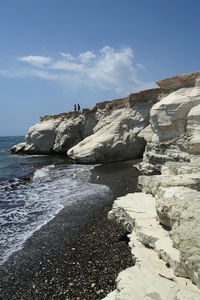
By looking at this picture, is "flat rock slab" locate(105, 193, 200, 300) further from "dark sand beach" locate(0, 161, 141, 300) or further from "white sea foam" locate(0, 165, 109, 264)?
"white sea foam" locate(0, 165, 109, 264)

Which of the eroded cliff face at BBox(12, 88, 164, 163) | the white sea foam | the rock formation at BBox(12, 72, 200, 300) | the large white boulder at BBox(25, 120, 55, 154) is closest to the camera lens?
the rock formation at BBox(12, 72, 200, 300)

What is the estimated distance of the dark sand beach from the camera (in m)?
4.16

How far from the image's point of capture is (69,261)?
503cm

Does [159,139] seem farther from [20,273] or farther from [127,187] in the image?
[20,273]

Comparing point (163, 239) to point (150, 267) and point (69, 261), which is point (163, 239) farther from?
point (69, 261)

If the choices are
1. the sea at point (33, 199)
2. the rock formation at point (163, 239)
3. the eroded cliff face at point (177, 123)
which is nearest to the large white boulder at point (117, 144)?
the sea at point (33, 199)

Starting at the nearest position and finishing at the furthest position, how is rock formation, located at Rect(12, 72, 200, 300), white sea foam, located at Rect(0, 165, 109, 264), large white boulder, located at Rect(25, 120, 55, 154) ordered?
1. rock formation, located at Rect(12, 72, 200, 300)
2. white sea foam, located at Rect(0, 165, 109, 264)
3. large white boulder, located at Rect(25, 120, 55, 154)

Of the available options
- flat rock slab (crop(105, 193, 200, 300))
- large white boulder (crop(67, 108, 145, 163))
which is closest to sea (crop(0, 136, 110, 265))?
flat rock slab (crop(105, 193, 200, 300))

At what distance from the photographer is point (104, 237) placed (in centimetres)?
593

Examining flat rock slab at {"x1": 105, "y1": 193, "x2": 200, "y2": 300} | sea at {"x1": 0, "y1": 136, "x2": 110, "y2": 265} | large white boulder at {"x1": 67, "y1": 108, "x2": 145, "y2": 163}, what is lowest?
sea at {"x1": 0, "y1": 136, "x2": 110, "y2": 265}

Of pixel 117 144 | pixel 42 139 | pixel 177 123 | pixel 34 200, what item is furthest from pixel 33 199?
pixel 42 139

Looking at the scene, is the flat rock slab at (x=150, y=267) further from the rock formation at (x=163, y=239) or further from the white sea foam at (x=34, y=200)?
the white sea foam at (x=34, y=200)

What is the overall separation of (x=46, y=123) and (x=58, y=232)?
27217mm

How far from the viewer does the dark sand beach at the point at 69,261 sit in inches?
164
